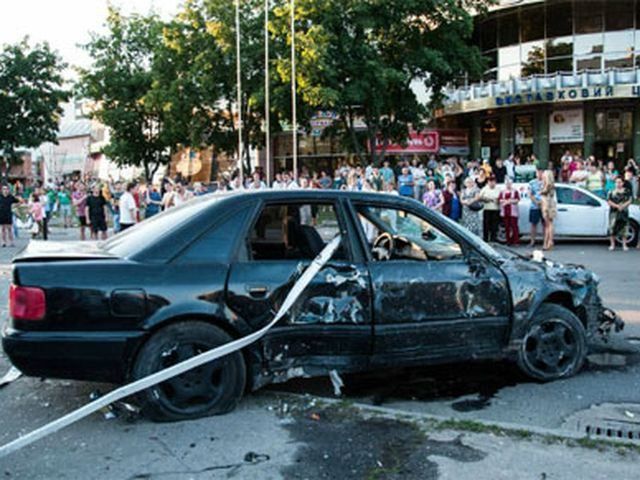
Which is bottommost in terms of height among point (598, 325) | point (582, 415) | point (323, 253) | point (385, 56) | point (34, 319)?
point (582, 415)

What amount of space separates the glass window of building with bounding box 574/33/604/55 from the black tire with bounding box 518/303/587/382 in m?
29.6

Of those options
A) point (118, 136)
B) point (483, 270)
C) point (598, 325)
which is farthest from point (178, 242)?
point (118, 136)

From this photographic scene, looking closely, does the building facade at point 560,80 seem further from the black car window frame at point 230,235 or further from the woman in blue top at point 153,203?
the black car window frame at point 230,235

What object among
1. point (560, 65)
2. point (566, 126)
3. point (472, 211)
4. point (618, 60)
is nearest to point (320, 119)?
point (560, 65)

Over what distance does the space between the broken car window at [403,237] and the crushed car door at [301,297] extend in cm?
32

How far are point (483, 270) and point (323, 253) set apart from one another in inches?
48.6

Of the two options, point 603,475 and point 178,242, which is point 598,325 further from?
point 178,242

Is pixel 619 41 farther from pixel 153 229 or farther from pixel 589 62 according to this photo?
pixel 153 229

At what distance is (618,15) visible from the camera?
1237 inches

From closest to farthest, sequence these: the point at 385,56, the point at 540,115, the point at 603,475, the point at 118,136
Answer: the point at 603,475 → the point at 385,56 → the point at 540,115 → the point at 118,136

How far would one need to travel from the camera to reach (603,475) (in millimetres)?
3775

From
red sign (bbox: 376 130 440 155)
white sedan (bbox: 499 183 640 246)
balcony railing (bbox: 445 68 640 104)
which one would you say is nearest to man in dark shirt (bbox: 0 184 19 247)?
white sedan (bbox: 499 183 640 246)

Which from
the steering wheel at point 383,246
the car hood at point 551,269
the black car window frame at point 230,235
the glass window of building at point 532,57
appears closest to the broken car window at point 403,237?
the steering wheel at point 383,246

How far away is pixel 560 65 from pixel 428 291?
3044 cm
